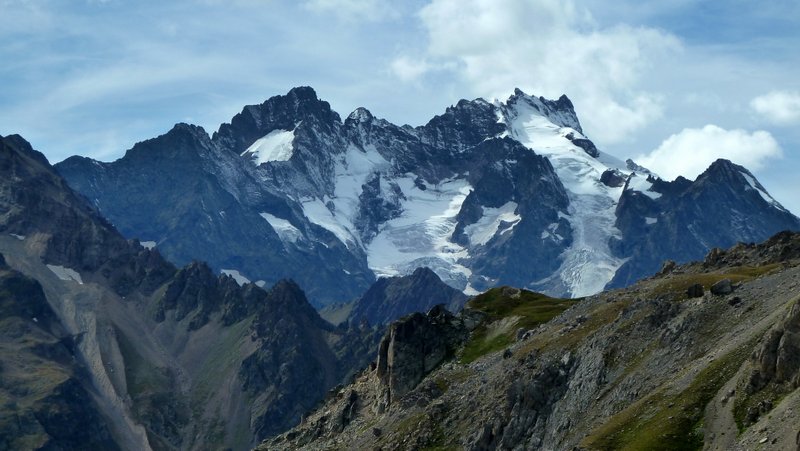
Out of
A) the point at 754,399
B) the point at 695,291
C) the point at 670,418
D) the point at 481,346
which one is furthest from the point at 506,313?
the point at 754,399

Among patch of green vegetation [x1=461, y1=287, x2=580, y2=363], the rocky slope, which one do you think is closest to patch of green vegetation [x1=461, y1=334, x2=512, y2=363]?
patch of green vegetation [x1=461, y1=287, x2=580, y2=363]

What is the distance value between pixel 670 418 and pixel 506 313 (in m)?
64.8

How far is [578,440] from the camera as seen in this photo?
9031 cm

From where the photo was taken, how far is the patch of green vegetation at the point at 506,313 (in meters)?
134

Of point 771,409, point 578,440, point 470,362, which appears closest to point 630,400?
point 578,440

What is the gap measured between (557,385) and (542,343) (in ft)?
38.8

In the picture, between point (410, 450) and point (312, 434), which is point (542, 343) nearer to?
point (410, 450)

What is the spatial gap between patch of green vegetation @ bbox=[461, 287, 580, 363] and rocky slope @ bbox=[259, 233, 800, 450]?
276mm

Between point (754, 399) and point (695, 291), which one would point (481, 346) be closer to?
point (695, 291)

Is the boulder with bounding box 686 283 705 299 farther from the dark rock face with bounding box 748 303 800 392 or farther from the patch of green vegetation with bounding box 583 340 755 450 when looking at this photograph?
the dark rock face with bounding box 748 303 800 392

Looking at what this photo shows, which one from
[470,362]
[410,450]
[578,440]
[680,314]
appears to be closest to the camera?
[578,440]

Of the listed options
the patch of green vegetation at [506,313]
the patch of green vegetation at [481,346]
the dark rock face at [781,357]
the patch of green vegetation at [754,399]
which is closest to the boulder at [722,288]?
the dark rock face at [781,357]

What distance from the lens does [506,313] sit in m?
145

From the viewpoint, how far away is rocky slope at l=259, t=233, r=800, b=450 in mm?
76938
